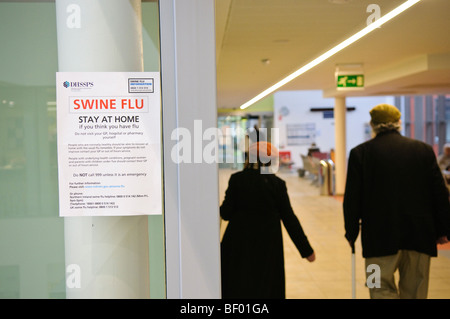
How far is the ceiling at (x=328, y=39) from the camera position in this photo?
16.0 ft

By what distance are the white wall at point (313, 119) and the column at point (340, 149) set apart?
10025 millimetres

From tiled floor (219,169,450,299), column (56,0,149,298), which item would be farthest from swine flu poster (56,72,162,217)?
tiled floor (219,169,450,299)

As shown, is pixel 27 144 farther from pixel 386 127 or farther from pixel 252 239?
pixel 386 127

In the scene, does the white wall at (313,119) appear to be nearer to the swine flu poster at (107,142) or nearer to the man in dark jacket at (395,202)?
the man in dark jacket at (395,202)

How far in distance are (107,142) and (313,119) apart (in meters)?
25.2

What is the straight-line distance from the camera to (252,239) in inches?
142

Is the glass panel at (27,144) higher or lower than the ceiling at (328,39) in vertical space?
lower

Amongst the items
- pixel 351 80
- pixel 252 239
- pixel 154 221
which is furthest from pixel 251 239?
pixel 351 80

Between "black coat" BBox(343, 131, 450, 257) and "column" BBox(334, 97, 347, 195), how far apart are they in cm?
1135

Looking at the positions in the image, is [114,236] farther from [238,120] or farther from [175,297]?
[238,120]

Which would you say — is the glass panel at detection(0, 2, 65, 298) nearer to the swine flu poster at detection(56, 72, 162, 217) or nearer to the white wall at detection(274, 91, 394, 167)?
the swine flu poster at detection(56, 72, 162, 217)

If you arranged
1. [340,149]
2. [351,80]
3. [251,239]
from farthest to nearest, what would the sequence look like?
[340,149] → [351,80] → [251,239]

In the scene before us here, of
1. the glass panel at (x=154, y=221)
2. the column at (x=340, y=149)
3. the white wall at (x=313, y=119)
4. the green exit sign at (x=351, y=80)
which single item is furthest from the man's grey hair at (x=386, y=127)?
the white wall at (x=313, y=119)

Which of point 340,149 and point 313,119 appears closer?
point 340,149
